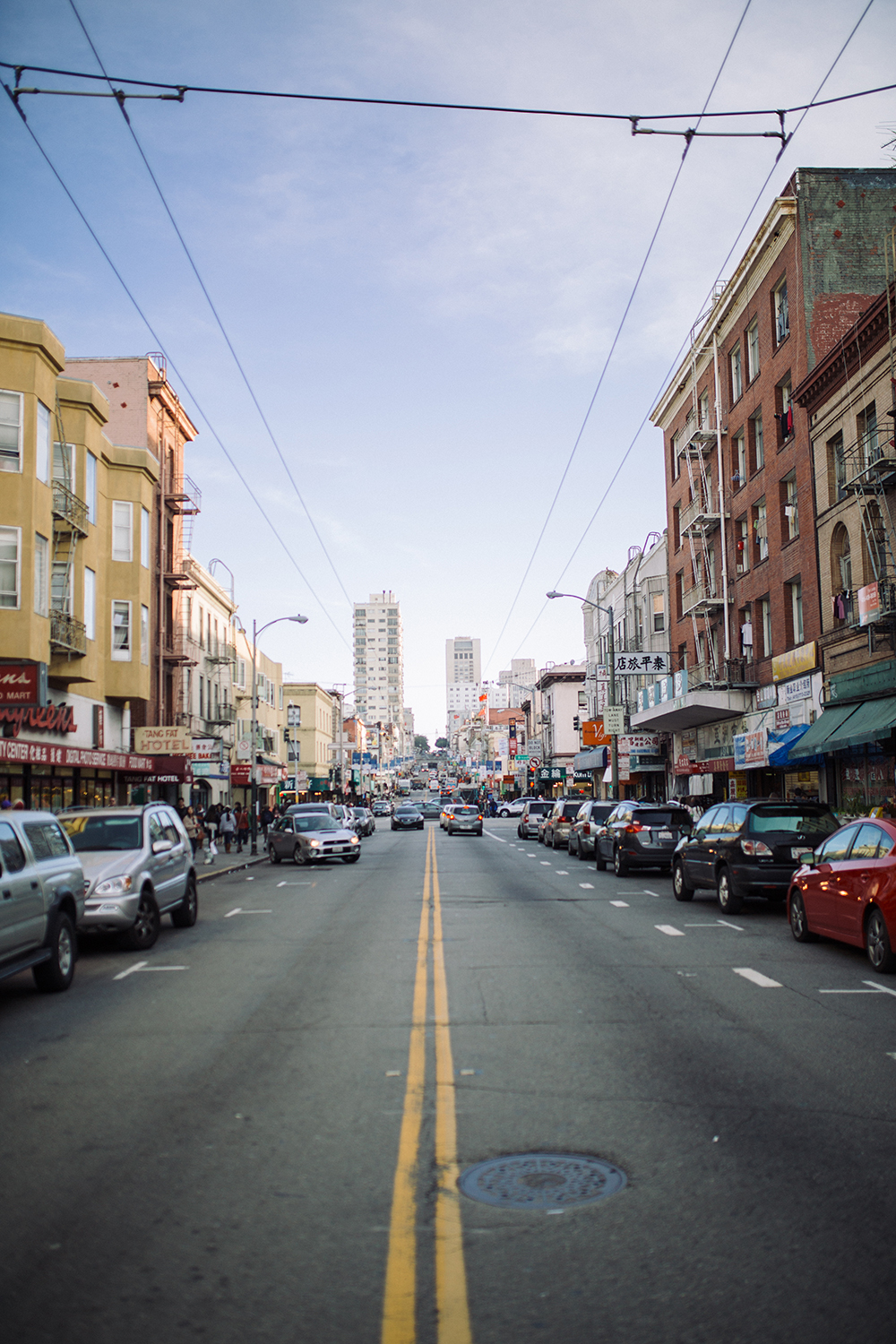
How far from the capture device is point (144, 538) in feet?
119

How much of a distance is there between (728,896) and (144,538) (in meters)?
24.8

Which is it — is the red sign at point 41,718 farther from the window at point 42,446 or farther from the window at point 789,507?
the window at point 789,507

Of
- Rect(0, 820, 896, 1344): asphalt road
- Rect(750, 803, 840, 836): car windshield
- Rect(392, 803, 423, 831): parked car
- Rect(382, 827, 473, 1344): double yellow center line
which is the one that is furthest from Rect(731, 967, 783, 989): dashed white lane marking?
Rect(392, 803, 423, 831): parked car

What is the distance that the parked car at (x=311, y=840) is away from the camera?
3222 centimetres

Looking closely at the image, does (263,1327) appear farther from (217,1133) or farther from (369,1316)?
(217,1133)

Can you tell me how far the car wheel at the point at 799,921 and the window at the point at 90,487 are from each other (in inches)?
875

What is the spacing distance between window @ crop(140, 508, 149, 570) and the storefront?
A: 251 inches

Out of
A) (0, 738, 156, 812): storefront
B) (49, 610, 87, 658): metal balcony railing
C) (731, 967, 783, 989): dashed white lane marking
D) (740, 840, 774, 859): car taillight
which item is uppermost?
(49, 610, 87, 658): metal balcony railing

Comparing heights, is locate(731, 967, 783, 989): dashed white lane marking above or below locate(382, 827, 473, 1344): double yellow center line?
below

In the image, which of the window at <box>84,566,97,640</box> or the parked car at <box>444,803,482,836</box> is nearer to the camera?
the window at <box>84,566,97,640</box>

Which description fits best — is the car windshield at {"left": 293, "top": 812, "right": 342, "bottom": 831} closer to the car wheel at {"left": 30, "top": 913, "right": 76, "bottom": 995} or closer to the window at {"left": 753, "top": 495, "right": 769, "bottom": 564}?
the window at {"left": 753, "top": 495, "right": 769, "bottom": 564}

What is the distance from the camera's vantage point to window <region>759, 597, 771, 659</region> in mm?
34500

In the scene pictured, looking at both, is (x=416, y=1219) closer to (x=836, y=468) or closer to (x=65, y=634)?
(x=65, y=634)

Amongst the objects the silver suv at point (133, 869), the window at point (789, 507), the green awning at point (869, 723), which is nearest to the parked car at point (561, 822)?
the window at point (789, 507)
